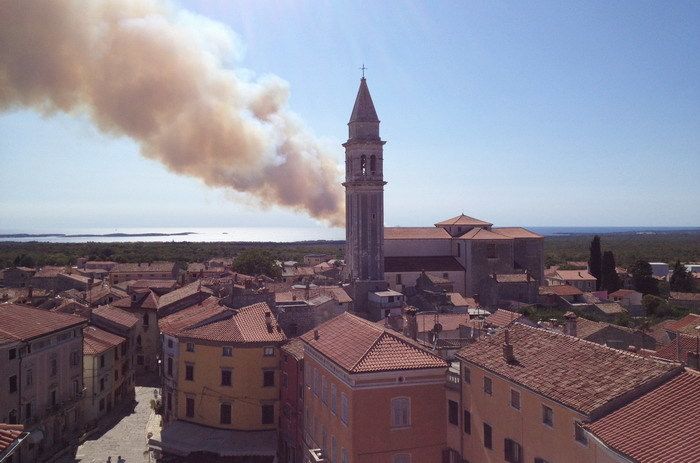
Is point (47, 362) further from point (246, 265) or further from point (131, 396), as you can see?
point (246, 265)

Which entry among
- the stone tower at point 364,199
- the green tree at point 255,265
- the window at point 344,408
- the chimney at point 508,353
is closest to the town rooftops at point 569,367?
the chimney at point 508,353

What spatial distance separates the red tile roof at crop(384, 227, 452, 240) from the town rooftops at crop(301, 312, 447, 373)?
146 feet

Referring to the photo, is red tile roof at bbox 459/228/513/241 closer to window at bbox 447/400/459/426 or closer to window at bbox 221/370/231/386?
window at bbox 221/370/231/386

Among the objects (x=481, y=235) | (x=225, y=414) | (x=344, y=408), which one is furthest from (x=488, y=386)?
(x=481, y=235)

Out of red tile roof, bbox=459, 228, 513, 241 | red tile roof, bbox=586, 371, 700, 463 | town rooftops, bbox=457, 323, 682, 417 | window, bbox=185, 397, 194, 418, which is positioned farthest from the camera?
red tile roof, bbox=459, 228, 513, 241

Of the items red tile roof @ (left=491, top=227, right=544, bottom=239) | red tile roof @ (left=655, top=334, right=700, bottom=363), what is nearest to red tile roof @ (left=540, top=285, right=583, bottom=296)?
red tile roof @ (left=491, top=227, right=544, bottom=239)

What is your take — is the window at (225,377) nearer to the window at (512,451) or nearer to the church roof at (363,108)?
the window at (512,451)

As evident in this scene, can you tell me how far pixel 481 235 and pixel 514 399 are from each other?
170 feet

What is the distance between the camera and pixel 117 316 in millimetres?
43781

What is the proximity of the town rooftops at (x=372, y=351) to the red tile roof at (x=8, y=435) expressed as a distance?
36.2ft

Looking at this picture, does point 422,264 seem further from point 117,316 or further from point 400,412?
point 400,412

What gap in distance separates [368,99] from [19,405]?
40.6 metres

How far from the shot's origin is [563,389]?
619 inches

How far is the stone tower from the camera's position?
5581 centimetres
